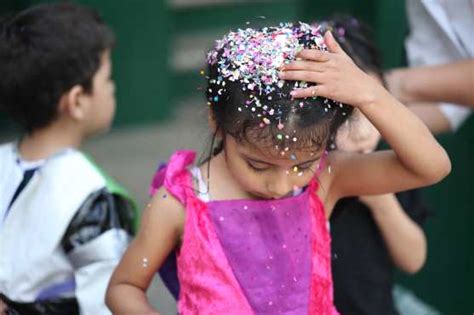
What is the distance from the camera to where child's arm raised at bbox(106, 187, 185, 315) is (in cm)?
207

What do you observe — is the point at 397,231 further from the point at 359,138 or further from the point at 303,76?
the point at 303,76

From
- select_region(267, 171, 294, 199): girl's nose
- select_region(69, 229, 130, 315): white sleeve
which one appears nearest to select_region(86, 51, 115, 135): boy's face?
select_region(69, 229, 130, 315): white sleeve

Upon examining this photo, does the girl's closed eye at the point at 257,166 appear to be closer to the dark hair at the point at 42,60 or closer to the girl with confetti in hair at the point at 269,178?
the girl with confetti in hair at the point at 269,178

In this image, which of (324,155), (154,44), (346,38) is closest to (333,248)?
(324,155)

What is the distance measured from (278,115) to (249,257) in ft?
1.24

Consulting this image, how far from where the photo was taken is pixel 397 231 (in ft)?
8.12

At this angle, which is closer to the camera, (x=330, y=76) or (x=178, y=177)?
(x=330, y=76)

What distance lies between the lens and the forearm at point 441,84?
8.77ft

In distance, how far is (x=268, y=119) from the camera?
1.86m

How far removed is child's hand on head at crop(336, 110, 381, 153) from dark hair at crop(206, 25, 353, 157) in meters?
0.36

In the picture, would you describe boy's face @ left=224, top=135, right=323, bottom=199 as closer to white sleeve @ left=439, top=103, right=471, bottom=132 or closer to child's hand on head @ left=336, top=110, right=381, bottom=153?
child's hand on head @ left=336, top=110, right=381, bottom=153

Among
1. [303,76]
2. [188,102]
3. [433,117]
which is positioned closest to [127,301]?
[303,76]

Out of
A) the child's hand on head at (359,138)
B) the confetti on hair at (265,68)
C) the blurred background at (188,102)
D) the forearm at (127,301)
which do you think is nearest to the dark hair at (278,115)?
the confetti on hair at (265,68)

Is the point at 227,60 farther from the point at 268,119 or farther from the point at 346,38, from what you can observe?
the point at 346,38
